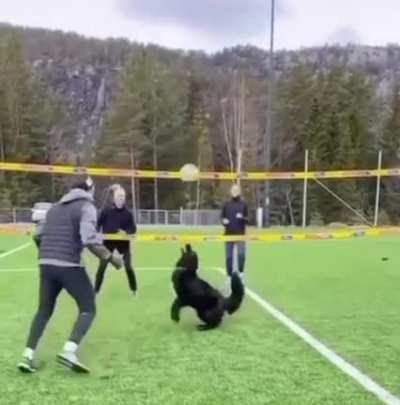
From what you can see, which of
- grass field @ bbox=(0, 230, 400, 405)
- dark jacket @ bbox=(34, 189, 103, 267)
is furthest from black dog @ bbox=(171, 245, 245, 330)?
dark jacket @ bbox=(34, 189, 103, 267)

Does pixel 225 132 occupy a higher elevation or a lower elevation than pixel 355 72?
lower

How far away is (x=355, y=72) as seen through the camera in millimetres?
77312

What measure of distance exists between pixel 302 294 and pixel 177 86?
222 ft

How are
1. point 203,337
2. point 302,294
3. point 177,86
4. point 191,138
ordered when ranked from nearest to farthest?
point 203,337
point 302,294
point 191,138
point 177,86

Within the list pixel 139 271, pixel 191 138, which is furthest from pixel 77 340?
pixel 191 138

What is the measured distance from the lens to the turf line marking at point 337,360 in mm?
5859

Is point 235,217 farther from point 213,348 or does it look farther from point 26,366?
point 26,366

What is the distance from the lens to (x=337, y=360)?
23.1 feet

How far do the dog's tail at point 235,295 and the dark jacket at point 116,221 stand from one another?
327 cm

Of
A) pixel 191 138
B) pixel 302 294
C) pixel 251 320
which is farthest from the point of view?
pixel 191 138

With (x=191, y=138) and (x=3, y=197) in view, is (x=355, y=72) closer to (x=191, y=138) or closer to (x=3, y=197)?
(x=191, y=138)

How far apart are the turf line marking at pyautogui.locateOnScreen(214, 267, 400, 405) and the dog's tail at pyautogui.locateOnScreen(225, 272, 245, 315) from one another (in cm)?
67

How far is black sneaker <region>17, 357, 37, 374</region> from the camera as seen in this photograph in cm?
662

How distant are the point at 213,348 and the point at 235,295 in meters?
1.24
